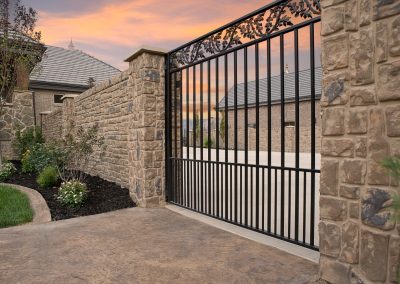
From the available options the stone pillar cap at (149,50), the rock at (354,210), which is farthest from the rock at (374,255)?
the stone pillar cap at (149,50)

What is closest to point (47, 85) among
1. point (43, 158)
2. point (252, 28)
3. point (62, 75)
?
point (62, 75)

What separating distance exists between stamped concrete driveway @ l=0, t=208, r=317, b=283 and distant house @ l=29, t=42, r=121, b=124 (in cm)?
1487

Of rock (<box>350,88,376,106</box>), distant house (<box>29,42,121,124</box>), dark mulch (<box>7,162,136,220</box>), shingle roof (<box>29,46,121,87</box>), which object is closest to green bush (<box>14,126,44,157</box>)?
dark mulch (<box>7,162,136,220</box>)

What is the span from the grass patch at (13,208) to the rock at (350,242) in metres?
4.58

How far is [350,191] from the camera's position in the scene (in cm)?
259

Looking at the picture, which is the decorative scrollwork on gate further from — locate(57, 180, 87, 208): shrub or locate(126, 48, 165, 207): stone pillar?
locate(57, 180, 87, 208): shrub

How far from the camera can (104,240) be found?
3.97m

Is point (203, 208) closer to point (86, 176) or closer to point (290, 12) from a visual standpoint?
point (290, 12)

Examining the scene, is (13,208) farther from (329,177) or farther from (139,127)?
(329,177)

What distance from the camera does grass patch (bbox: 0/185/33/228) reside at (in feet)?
15.7

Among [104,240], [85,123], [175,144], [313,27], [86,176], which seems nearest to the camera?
[313,27]

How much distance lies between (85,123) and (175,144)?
17.4 ft

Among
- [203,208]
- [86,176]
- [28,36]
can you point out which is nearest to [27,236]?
[203,208]

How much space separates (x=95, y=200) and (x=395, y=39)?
5856 mm
